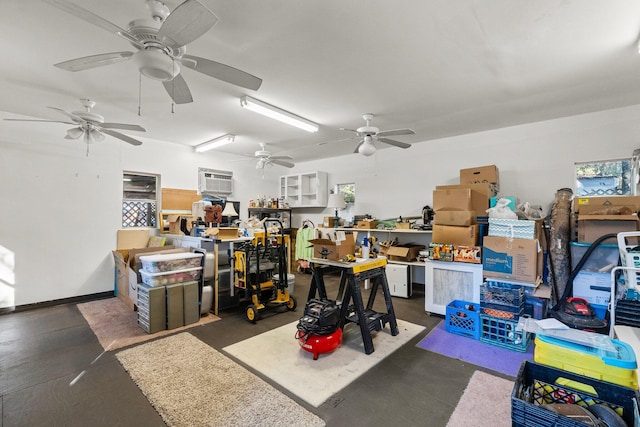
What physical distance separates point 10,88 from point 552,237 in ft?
22.3

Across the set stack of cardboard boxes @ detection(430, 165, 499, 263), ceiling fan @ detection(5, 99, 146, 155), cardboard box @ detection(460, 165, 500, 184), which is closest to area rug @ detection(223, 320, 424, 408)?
stack of cardboard boxes @ detection(430, 165, 499, 263)

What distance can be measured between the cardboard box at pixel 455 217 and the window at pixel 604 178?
182cm

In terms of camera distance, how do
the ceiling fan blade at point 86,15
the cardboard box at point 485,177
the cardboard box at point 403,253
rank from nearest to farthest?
the ceiling fan blade at point 86,15 < the cardboard box at point 485,177 < the cardboard box at point 403,253

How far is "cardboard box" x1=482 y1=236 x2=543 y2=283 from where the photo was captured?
3219mm

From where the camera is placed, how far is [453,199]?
390 centimetres

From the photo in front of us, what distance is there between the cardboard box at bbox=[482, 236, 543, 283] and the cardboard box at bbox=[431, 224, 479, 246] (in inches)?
9.1

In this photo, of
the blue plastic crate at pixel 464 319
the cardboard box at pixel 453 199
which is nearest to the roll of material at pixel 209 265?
the blue plastic crate at pixel 464 319

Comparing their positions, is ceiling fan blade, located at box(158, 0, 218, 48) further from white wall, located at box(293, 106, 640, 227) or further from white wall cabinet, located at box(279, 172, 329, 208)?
white wall cabinet, located at box(279, 172, 329, 208)

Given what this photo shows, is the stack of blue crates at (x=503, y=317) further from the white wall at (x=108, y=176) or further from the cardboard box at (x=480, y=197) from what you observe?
the white wall at (x=108, y=176)

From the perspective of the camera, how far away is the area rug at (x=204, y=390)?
6.37 feet

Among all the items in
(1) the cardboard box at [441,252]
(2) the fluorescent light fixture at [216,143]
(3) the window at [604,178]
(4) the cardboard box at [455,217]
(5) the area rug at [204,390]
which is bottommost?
(5) the area rug at [204,390]

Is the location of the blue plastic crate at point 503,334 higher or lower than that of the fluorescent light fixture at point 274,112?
lower

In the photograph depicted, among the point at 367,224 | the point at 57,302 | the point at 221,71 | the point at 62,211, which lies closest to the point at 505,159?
the point at 367,224

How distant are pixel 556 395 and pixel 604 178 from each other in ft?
13.4
